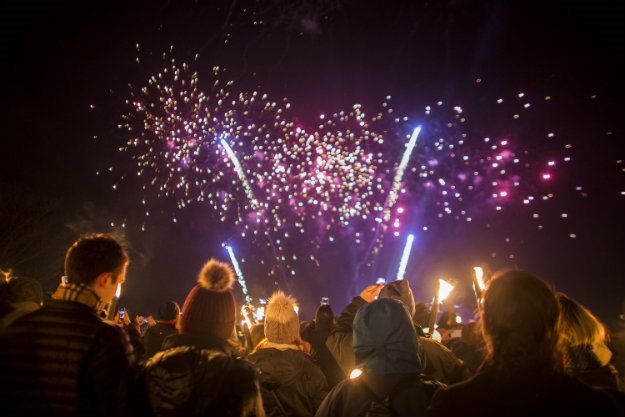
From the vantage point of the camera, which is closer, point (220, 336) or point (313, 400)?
point (220, 336)

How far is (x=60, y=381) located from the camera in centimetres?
257

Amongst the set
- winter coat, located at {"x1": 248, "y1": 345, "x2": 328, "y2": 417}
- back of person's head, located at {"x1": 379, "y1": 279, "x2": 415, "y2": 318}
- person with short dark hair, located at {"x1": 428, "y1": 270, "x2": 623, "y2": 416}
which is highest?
back of person's head, located at {"x1": 379, "y1": 279, "x2": 415, "y2": 318}

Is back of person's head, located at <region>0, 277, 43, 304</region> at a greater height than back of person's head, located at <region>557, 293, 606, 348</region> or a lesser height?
greater

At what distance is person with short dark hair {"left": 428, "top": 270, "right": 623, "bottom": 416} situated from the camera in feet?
6.74

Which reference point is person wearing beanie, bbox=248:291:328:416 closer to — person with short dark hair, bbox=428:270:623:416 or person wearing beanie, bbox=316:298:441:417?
person wearing beanie, bbox=316:298:441:417

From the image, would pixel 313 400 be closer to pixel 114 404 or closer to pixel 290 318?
pixel 290 318

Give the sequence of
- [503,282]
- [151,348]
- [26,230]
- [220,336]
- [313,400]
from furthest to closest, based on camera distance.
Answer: [26,230], [151,348], [313,400], [220,336], [503,282]

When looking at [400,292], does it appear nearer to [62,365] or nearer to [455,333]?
[62,365]

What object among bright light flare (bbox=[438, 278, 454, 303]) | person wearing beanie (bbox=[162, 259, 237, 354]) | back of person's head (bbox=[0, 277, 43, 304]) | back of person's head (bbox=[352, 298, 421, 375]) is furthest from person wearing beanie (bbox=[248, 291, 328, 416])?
back of person's head (bbox=[0, 277, 43, 304])

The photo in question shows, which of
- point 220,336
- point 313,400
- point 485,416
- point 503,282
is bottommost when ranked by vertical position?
point 313,400

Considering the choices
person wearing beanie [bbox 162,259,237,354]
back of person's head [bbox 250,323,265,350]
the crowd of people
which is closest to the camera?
the crowd of people

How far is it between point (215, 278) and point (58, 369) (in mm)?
1193

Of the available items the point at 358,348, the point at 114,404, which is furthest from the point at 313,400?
the point at 114,404

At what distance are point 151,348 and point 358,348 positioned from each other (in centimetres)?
387
